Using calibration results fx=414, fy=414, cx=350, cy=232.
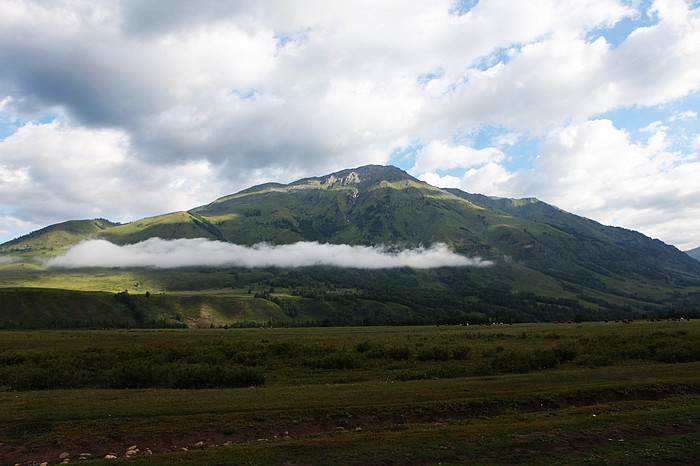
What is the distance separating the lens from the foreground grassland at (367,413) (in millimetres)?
16688

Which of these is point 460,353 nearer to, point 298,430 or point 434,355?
point 434,355

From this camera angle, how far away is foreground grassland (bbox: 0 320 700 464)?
16.7 m

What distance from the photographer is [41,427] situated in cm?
2119

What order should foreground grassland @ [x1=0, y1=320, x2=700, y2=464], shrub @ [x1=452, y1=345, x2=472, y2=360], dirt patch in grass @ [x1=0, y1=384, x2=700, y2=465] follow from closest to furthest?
foreground grassland @ [x1=0, y1=320, x2=700, y2=464]
dirt patch in grass @ [x1=0, y1=384, x2=700, y2=465]
shrub @ [x1=452, y1=345, x2=472, y2=360]

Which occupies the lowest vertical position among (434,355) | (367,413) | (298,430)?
(434,355)

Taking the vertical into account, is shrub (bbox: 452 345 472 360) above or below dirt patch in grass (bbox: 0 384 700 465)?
below

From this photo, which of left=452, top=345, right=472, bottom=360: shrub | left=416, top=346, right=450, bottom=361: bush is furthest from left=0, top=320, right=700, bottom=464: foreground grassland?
left=452, top=345, right=472, bottom=360: shrub

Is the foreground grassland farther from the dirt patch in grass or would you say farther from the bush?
the bush

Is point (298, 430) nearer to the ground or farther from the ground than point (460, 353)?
farther from the ground

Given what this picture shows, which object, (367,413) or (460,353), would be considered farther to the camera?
(460,353)

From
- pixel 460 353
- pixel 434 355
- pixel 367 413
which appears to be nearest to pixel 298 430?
pixel 367 413

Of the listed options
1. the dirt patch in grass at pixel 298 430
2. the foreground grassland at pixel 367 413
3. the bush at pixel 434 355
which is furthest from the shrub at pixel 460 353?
the dirt patch in grass at pixel 298 430

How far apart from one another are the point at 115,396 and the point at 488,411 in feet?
81.0

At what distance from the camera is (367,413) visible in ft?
77.2
